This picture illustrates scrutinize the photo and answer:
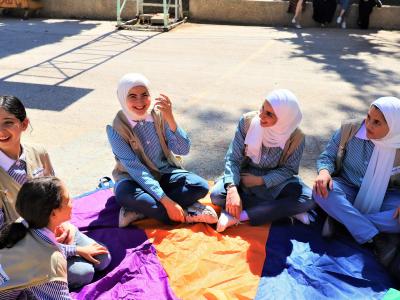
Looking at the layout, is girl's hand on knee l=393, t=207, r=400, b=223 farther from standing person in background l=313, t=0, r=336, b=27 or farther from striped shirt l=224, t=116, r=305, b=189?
standing person in background l=313, t=0, r=336, b=27

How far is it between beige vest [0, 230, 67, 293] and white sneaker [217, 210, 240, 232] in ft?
4.11

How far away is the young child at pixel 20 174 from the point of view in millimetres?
2373

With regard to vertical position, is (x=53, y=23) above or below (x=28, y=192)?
below

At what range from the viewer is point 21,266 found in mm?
1862

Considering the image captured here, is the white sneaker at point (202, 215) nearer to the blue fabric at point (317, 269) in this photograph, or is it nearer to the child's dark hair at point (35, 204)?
the blue fabric at point (317, 269)

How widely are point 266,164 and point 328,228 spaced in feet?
1.96

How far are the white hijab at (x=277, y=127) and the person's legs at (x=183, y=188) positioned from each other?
0.42 metres

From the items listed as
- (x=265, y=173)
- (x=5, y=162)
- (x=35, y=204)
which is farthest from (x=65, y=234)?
(x=265, y=173)

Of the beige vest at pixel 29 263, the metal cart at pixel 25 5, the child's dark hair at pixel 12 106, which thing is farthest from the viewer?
the metal cart at pixel 25 5

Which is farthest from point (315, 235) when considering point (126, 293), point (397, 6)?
point (397, 6)

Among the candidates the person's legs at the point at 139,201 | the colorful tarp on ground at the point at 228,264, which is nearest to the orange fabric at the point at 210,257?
the colorful tarp on ground at the point at 228,264

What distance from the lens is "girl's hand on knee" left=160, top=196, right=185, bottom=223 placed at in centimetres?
290

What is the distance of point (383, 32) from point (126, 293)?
10.1 meters

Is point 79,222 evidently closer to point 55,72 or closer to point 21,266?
point 21,266
